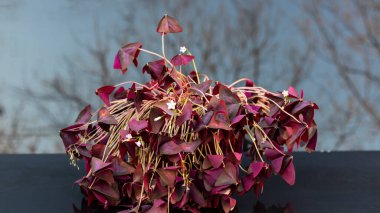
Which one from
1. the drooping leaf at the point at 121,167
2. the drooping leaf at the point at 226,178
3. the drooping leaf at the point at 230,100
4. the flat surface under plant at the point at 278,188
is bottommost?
the flat surface under plant at the point at 278,188

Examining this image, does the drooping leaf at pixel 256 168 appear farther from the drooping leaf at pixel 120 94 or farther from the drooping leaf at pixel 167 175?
the drooping leaf at pixel 120 94

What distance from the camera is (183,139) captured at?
2.96 feet

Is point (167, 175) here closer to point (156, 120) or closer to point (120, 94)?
point (156, 120)

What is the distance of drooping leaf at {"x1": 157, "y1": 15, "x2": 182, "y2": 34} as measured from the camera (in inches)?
35.9

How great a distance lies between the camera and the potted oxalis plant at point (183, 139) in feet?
2.81

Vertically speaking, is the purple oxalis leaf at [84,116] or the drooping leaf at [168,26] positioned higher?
the drooping leaf at [168,26]

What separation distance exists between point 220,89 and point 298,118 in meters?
0.14

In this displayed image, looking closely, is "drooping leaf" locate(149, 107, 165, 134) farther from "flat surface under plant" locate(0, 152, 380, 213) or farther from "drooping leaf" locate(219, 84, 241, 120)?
"flat surface under plant" locate(0, 152, 380, 213)

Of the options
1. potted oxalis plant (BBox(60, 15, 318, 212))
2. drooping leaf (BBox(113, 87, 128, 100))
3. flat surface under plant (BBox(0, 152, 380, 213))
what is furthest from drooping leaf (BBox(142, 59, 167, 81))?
flat surface under plant (BBox(0, 152, 380, 213))

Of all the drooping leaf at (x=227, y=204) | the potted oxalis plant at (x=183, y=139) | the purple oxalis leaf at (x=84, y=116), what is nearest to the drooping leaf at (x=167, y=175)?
the potted oxalis plant at (x=183, y=139)

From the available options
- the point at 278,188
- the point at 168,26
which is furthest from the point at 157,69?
the point at 278,188

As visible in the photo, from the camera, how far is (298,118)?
924 mm

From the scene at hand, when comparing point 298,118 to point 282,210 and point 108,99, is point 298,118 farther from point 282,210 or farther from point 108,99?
point 108,99

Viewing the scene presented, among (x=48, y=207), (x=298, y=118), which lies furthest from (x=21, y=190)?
(x=298, y=118)
